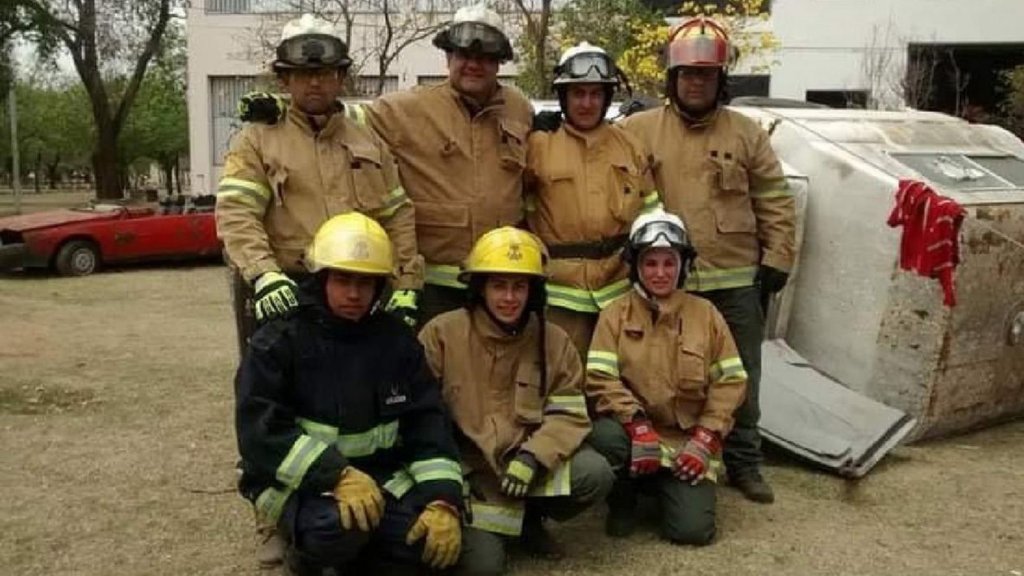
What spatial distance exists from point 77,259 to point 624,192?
1051 centimetres

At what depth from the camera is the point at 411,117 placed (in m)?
4.50

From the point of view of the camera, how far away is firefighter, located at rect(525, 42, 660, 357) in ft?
14.9

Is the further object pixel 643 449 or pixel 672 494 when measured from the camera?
pixel 672 494

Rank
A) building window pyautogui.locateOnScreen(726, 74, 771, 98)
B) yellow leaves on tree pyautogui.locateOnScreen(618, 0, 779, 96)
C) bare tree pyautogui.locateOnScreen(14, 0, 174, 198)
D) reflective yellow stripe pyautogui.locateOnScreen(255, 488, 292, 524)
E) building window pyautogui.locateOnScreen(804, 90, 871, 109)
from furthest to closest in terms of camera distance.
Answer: bare tree pyautogui.locateOnScreen(14, 0, 174, 198) < building window pyautogui.locateOnScreen(804, 90, 871, 109) < building window pyautogui.locateOnScreen(726, 74, 771, 98) < yellow leaves on tree pyautogui.locateOnScreen(618, 0, 779, 96) < reflective yellow stripe pyautogui.locateOnScreen(255, 488, 292, 524)

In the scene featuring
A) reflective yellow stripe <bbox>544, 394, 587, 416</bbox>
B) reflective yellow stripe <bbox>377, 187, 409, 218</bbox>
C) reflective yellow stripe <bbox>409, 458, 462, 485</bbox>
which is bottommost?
reflective yellow stripe <bbox>409, 458, 462, 485</bbox>

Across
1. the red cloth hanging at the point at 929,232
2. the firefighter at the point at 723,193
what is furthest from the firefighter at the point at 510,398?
the red cloth hanging at the point at 929,232

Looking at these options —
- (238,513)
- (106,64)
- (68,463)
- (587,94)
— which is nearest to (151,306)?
(68,463)

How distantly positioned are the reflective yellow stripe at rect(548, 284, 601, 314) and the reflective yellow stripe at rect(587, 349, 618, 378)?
0.73ft

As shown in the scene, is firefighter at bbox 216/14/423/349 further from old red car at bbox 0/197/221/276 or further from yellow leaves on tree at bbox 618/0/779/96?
old red car at bbox 0/197/221/276

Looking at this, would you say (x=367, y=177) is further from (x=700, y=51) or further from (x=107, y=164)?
(x=107, y=164)

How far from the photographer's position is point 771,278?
4.91 metres

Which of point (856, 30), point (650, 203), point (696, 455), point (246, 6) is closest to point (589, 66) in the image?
point (650, 203)

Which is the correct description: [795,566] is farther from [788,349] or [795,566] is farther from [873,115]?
[873,115]

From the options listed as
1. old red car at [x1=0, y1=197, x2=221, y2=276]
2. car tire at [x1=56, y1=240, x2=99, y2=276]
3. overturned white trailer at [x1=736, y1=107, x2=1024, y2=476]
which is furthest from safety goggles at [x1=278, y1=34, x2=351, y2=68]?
car tire at [x1=56, y1=240, x2=99, y2=276]
